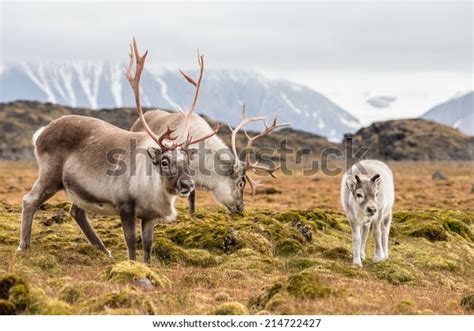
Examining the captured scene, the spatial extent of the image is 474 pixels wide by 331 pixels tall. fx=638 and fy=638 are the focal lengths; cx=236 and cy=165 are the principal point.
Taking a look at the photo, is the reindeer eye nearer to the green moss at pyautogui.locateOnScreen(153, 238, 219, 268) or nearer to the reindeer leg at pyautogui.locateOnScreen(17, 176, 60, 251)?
the green moss at pyautogui.locateOnScreen(153, 238, 219, 268)

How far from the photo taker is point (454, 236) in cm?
2198

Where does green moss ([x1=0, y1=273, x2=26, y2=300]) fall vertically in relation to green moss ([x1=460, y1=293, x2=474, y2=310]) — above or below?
above

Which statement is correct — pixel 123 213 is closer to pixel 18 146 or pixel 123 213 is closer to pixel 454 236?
pixel 454 236

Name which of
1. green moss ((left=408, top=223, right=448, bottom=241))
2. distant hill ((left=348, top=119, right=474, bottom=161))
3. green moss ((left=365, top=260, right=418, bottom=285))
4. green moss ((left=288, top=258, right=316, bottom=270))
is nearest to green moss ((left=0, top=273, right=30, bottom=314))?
green moss ((left=288, top=258, right=316, bottom=270))

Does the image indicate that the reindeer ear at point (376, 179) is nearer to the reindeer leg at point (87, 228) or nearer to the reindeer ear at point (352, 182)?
the reindeer ear at point (352, 182)

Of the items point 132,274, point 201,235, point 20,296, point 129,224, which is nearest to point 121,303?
point 20,296

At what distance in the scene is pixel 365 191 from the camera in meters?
16.3

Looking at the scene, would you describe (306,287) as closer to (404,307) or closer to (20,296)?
(404,307)

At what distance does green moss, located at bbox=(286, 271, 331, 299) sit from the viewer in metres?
11.0

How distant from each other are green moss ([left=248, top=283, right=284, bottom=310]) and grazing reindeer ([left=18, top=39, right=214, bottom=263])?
141 inches

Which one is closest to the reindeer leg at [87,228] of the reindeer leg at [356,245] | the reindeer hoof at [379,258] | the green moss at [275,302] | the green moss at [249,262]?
the green moss at [249,262]

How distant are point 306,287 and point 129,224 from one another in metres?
4.91

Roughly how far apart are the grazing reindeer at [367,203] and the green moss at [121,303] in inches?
305
